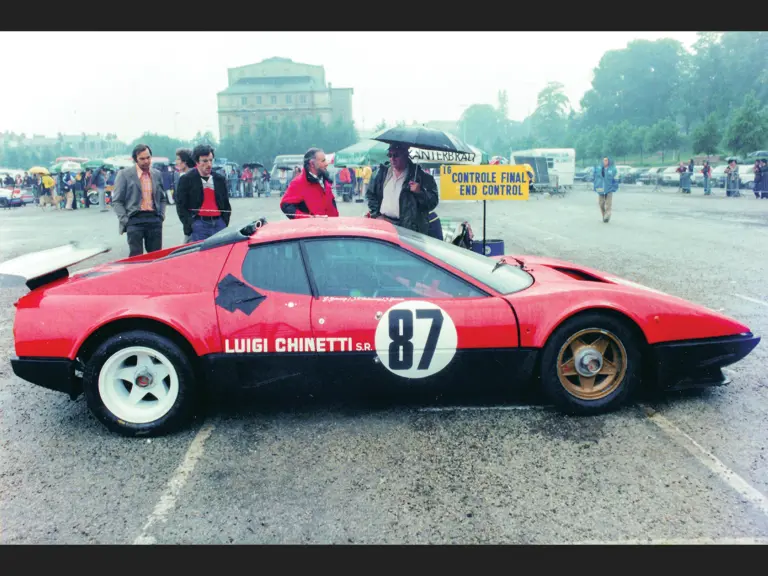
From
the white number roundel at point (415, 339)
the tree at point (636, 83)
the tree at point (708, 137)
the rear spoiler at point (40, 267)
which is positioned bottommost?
the white number roundel at point (415, 339)

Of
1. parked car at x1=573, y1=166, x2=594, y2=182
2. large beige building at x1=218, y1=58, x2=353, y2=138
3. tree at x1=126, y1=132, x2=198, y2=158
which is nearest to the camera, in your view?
parked car at x1=573, y1=166, x2=594, y2=182

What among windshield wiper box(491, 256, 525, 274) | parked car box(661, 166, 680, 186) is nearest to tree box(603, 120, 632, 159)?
parked car box(661, 166, 680, 186)

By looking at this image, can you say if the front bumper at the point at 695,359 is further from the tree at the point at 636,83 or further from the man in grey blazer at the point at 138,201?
the tree at the point at 636,83

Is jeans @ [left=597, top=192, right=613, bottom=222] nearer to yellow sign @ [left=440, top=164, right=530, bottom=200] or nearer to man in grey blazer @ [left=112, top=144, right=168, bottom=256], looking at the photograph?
yellow sign @ [left=440, top=164, right=530, bottom=200]

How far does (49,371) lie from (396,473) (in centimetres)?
208

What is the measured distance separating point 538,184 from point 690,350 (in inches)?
1304

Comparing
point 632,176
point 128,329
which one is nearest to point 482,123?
point 632,176

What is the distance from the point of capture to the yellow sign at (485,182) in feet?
23.2

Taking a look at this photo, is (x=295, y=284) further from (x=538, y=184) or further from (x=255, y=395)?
(x=538, y=184)

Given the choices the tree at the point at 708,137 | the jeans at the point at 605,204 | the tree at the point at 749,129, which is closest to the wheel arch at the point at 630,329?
the jeans at the point at 605,204

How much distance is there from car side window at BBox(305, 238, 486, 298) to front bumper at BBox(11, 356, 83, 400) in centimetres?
149

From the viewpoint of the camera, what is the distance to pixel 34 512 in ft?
9.62

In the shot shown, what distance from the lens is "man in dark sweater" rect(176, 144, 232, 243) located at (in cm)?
630

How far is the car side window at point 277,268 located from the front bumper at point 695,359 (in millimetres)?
2106
